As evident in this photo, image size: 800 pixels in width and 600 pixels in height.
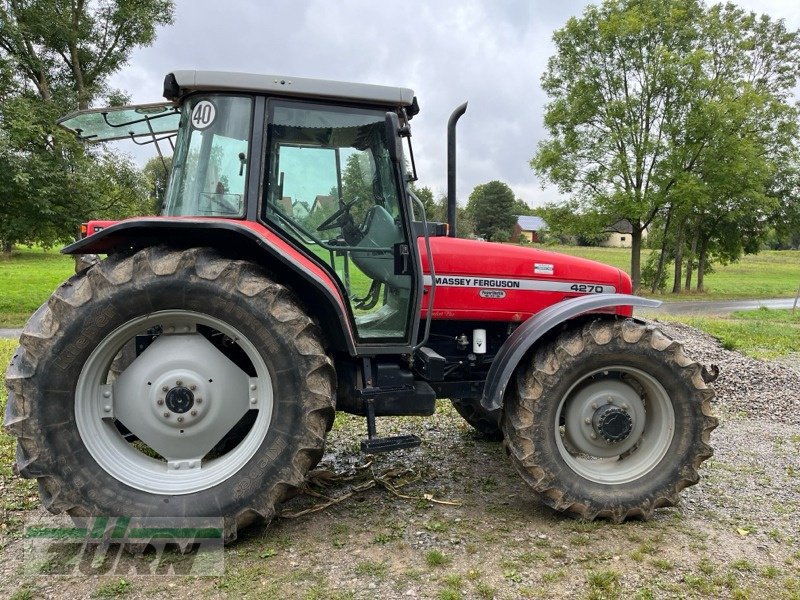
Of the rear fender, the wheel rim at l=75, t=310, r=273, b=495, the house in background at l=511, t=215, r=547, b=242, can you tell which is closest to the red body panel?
the rear fender

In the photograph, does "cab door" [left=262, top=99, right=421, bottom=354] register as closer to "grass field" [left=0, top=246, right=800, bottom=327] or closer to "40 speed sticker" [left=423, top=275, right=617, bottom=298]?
"grass field" [left=0, top=246, right=800, bottom=327]

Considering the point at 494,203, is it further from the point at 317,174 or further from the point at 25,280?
the point at 317,174

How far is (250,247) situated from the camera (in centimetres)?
345

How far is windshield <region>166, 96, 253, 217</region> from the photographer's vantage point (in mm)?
3459

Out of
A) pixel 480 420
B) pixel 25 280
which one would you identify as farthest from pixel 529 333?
pixel 25 280

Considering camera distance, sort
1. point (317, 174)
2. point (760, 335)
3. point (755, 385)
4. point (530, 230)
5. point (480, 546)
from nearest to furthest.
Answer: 1. point (480, 546)
2. point (317, 174)
3. point (755, 385)
4. point (760, 335)
5. point (530, 230)

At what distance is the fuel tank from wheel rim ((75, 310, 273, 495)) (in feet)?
4.30

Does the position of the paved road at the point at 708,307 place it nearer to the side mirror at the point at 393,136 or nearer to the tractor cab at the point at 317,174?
the tractor cab at the point at 317,174

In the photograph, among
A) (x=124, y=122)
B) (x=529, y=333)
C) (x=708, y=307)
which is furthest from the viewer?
(x=708, y=307)

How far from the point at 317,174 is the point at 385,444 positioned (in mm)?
1661

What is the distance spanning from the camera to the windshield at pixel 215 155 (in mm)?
3459

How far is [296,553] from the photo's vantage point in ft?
10.7

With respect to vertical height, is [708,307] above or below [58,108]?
below
